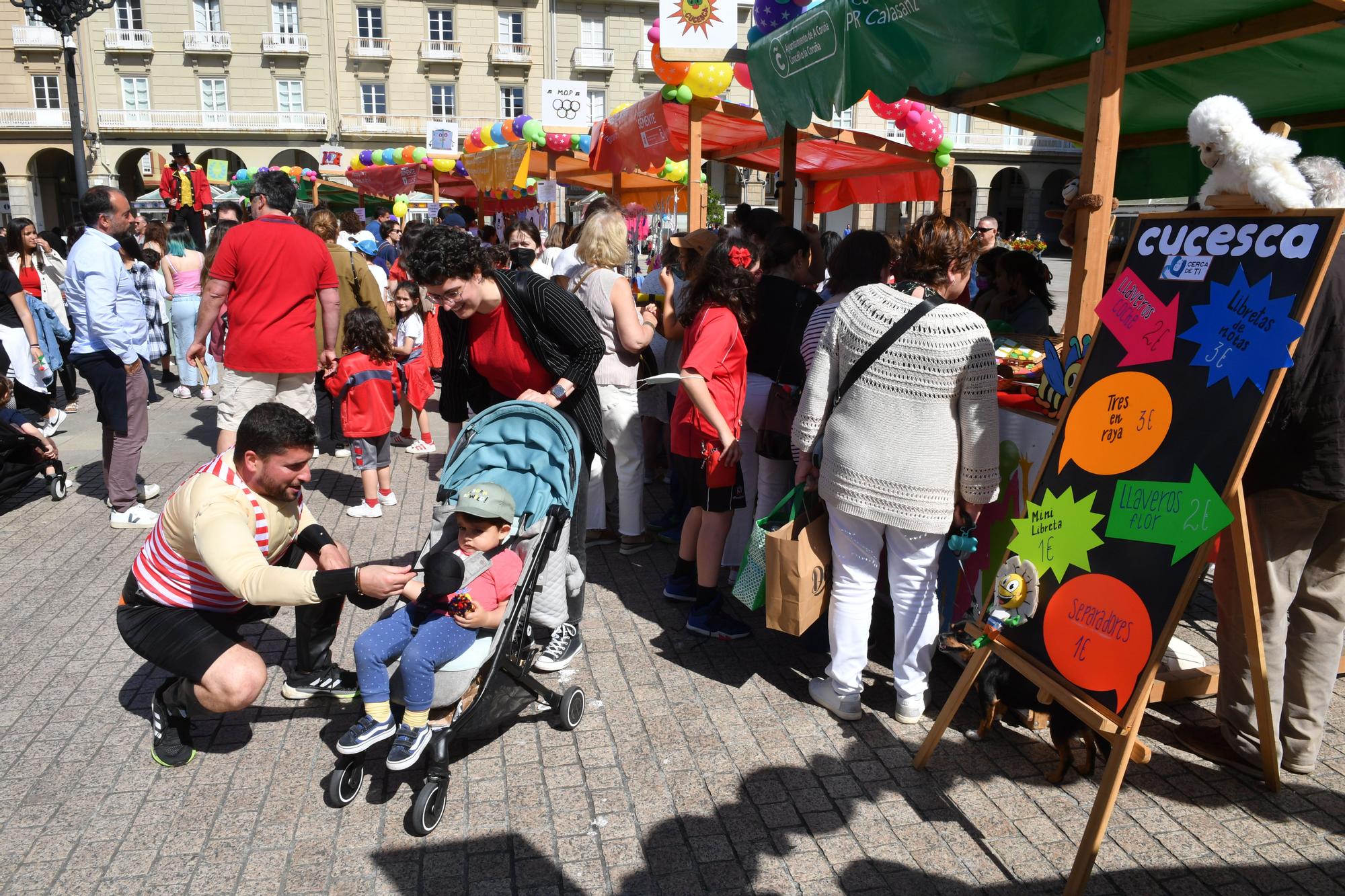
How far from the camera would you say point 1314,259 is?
7.91 ft

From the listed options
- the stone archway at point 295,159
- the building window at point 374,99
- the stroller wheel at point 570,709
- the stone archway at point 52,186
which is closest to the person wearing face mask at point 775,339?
the stroller wheel at point 570,709

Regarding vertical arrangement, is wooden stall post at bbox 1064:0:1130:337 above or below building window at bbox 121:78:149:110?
below

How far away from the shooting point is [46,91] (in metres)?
41.6

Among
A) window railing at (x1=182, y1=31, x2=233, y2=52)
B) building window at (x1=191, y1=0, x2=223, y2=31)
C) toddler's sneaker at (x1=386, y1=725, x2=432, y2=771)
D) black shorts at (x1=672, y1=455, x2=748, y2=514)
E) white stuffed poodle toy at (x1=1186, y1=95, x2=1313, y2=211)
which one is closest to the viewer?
white stuffed poodle toy at (x1=1186, y1=95, x2=1313, y2=211)

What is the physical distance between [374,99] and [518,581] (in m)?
44.3

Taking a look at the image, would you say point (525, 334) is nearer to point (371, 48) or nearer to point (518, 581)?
point (518, 581)

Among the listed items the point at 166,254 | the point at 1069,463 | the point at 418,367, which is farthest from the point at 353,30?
the point at 1069,463

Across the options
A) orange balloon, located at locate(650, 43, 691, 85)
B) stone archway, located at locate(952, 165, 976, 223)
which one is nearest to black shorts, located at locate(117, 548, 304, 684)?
orange balloon, located at locate(650, 43, 691, 85)

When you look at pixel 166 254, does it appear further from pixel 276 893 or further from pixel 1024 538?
pixel 1024 538

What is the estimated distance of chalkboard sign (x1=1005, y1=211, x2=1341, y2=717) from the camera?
2.45 m

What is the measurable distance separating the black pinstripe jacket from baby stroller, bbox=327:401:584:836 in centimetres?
31

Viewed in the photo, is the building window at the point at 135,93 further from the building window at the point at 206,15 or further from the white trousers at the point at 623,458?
the white trousers at the point at 623,458

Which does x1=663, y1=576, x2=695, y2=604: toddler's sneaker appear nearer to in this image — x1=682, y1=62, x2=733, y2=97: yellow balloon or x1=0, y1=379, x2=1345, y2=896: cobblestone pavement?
→ x1=0, y1=379, x2=1345, y2=896: cobblestone pavement

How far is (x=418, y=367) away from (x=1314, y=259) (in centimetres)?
651
